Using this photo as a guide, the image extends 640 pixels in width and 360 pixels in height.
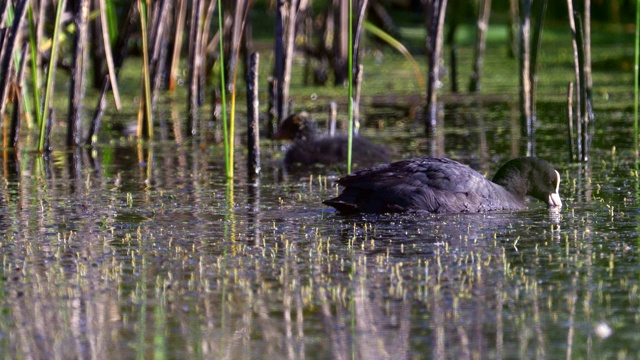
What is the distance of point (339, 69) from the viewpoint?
1390 cm

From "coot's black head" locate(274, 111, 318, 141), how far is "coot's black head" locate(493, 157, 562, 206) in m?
2.74

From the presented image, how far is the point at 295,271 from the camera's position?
5445mm

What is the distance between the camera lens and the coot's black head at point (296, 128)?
9.95 m

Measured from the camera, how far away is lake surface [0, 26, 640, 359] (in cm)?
436

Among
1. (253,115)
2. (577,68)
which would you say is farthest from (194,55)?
(577,68)

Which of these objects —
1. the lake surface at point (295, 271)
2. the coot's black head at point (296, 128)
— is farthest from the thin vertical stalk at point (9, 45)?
the coot's black head at point (296, 128)

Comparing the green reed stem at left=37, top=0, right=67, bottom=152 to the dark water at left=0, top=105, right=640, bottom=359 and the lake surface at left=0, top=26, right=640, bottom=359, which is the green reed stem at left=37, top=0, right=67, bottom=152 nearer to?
the lake surface at left=0, top=26, right=640, bottom=359

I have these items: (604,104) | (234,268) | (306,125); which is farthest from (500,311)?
(604,104)

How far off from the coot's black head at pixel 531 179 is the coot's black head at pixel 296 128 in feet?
8.98

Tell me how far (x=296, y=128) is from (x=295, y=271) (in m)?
4.61

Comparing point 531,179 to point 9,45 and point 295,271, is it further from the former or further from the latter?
point 9,45

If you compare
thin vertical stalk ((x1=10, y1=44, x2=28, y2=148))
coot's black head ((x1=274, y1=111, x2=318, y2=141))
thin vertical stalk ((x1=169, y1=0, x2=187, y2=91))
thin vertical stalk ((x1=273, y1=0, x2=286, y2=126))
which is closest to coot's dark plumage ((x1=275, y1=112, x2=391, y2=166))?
coot's black head ((x1=274, y1=111, x2=318, y2=141))

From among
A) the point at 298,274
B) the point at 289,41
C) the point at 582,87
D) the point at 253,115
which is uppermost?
the point at 289,41

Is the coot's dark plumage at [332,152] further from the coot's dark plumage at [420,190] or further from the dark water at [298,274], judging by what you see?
the coot's dark plumage at [420,190]
